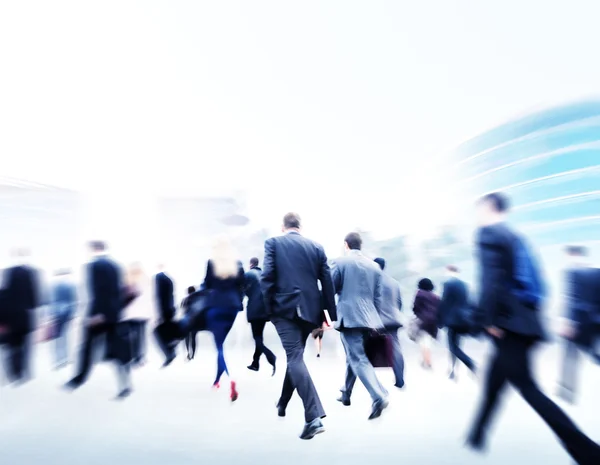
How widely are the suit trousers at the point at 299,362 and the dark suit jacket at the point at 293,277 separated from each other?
0.10 m

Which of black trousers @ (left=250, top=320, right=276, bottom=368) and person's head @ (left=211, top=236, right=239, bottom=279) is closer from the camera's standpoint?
person's head @ (left=211, top=236, right=239, bottom=279)

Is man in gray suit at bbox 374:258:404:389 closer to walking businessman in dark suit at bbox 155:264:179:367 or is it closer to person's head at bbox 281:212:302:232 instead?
person's head at bbox 281:212:302:232

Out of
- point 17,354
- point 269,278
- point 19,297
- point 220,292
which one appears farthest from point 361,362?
point 17,354

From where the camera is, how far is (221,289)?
288 inches

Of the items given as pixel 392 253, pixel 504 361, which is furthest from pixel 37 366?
pixel 392 253

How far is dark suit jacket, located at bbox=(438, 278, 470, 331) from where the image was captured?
8523mm

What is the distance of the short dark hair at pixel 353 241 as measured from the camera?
6.55 metres

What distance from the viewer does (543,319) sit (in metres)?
4.39

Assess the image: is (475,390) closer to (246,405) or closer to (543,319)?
(246,405)

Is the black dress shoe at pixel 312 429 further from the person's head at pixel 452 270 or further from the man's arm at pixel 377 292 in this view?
the person's head at pixel 452 270

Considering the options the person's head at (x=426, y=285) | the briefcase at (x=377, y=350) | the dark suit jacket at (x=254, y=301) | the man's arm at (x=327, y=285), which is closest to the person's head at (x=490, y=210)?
the man's arm at (x=327, y=285)

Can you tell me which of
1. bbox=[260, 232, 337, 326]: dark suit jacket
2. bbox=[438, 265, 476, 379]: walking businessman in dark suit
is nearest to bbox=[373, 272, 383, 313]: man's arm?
bbox=[260, 232, 337, 326]: dark suit jacket

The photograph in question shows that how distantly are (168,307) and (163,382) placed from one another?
1.04 m

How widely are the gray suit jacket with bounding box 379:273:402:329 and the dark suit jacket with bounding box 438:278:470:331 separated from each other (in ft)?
3.27
